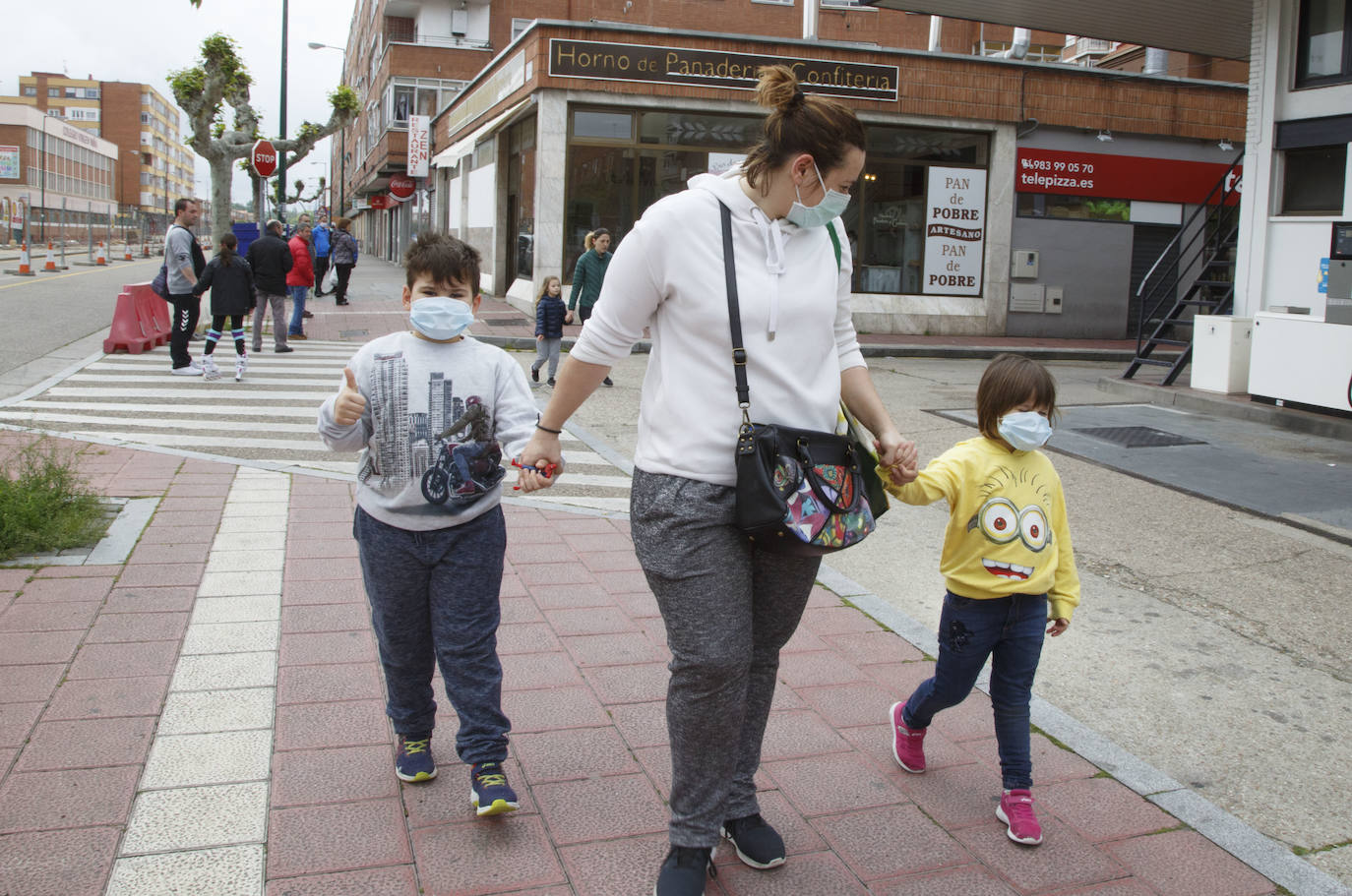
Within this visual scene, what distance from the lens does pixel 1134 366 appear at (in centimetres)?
1359

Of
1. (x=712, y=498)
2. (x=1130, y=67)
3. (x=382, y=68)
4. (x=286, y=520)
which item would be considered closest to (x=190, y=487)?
(x=286, y=520)

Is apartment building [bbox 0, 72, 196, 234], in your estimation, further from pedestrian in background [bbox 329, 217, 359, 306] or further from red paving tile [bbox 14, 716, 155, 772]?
red paving tile [bbox 14, 716, 155, 772]

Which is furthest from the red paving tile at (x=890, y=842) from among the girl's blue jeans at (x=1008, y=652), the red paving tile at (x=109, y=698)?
the red paving tile at (x=109, y=698)

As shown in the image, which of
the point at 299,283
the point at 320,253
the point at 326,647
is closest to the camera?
the point at 326,647

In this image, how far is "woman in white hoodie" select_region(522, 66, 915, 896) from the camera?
2662 millimetres

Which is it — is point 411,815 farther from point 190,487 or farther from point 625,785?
point 190,487

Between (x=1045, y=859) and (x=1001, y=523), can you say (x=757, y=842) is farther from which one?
(x=1001, y=523)

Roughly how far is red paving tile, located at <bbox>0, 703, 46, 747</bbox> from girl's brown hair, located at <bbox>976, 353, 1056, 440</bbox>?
302 centimetres

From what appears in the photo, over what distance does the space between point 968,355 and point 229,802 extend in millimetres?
16629

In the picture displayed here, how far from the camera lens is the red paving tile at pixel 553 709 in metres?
3.86

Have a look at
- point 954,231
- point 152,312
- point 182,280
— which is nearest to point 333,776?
point 182,280

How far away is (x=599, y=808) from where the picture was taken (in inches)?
130

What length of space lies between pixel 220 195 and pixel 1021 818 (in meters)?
21.1

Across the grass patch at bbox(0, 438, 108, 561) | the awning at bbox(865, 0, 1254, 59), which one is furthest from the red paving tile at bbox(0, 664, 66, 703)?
the awning at bbox(865, 0, 1254, 59)
